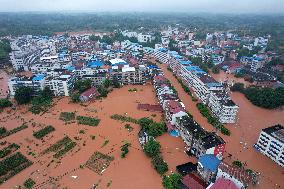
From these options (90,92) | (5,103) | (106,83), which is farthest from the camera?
(106,83)

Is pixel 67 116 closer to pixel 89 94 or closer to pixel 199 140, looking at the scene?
pixel 89 94

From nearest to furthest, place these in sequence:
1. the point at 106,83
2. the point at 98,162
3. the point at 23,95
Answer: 1. the point at 98,162
2. the point at 23,95
3. the point at 106,83

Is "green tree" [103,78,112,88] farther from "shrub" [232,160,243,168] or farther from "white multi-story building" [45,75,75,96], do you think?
"shrub" [232,160,243,168]

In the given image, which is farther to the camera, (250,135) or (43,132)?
(250,135)

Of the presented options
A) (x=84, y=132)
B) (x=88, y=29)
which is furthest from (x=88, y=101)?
(x=88, y=29)

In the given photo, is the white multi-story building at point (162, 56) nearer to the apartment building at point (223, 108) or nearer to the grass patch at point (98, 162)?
the apartment building at point (223, 108)

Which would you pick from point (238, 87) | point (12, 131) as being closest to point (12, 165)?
point (12, 131)

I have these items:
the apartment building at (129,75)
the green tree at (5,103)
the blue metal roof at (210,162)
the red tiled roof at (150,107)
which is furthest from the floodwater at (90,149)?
the apartment building at (129,75)
